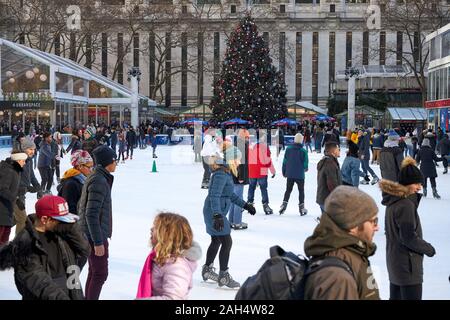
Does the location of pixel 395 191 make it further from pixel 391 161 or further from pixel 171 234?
pixel 391 161

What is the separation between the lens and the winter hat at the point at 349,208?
8.77 feet

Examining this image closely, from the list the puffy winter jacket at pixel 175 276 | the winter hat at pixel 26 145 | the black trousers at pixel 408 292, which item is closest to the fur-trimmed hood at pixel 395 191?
the black trousers at pixel 408 292

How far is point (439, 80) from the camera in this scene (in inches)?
1378

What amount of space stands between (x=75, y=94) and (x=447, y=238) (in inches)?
1250

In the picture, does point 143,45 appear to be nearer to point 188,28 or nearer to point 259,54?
point 188,28

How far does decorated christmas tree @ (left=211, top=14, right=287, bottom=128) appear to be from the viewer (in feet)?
117

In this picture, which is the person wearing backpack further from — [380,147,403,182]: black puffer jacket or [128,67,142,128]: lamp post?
[128,67,142,128]: lamp post

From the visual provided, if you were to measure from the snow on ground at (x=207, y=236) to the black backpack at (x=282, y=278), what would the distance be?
364 centimetres

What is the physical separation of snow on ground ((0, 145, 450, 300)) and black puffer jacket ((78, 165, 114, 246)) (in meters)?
0.97

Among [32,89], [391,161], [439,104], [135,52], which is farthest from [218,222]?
[135,52]

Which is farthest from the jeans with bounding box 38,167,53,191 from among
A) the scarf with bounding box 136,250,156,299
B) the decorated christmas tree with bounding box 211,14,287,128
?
the decorated christmas tree with bounding box 211,14,287,128

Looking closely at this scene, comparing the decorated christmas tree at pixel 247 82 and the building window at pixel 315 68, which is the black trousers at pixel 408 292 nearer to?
the decorated christmas tree at pixel 247 82

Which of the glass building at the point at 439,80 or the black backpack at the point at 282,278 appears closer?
the black backpack at the point at 282,278
